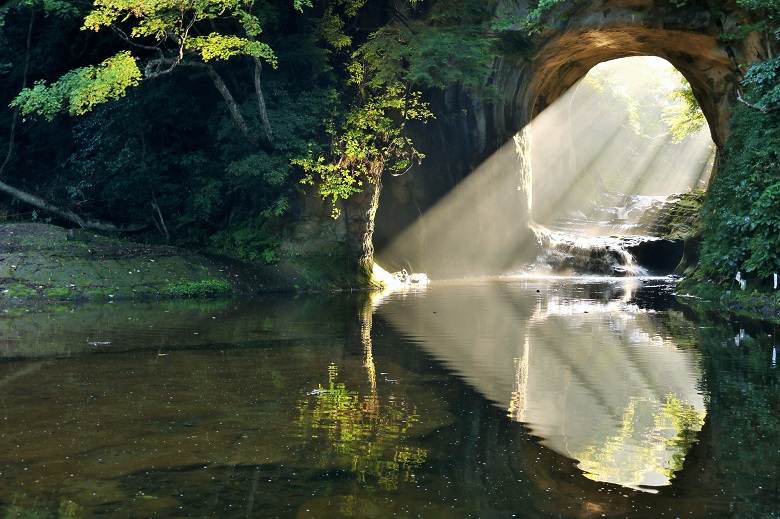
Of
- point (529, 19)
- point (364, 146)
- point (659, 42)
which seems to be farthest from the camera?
point (659, 42)

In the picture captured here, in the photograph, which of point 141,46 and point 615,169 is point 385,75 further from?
point 615,169

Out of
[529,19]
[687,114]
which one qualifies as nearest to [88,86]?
[529,19]

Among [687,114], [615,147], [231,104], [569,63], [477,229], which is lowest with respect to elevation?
[477,229]

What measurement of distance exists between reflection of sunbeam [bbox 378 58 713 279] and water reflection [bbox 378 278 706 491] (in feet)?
46.3

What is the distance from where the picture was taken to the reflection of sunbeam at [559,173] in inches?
1330

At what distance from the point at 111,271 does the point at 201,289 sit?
218 centimetres

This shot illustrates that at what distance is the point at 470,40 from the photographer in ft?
77.5

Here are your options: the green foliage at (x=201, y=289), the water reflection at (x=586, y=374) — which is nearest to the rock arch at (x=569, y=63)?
the green foliage at (x=201, y=289)

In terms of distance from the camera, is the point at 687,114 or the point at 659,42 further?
the point at 687,114

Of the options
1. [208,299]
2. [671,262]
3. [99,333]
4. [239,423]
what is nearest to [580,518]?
[239,423]

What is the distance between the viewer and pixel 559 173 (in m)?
52.4

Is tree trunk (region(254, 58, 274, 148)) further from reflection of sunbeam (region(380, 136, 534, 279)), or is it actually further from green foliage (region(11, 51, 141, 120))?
reflection of sunbeam (region(380, 136, 534, 279))

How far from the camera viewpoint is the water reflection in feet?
20.3

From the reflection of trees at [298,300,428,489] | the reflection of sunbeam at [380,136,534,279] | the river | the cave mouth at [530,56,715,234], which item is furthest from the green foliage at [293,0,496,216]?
the cave mouth at [530,56,715,234]
